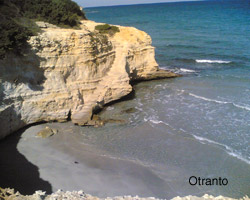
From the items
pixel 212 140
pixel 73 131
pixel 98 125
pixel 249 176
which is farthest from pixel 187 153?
pixel 73 131

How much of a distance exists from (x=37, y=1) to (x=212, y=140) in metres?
14.8

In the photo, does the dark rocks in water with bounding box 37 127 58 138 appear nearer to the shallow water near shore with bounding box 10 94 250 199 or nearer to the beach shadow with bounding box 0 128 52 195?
the shallow water near shore with bounding box 10 94 250 199

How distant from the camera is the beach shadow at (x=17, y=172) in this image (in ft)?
32.7

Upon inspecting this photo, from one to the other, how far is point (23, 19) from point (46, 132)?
7008mm

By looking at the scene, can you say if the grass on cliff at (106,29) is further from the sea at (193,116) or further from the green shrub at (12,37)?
the green shrub at (12,37)

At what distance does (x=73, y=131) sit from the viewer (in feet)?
46.0

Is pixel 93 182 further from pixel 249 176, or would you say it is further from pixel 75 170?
pixel 249 176

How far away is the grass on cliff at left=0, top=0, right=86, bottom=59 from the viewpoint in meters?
12.7

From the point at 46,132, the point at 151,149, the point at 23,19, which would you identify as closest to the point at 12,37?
the point at 23,19

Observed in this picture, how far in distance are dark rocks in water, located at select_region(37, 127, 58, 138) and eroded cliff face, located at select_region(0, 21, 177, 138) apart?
0.88 metres

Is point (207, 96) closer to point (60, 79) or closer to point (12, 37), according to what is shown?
point (60, 79)

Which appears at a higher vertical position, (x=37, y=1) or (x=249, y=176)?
(x=37, y=1)

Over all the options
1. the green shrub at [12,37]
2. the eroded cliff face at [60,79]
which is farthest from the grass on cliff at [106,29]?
the green shrub at [12,37]

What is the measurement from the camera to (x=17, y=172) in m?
10.8
